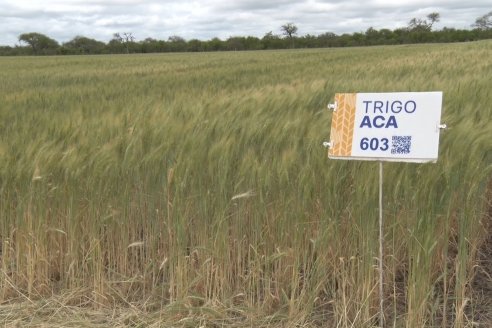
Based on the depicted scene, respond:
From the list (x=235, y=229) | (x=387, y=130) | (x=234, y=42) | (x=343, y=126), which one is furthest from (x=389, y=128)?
(x=234, y=42)

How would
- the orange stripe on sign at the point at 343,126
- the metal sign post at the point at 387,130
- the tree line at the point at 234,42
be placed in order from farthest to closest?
the tree line at the point at 234,42, the orange stripe on sign at the point at 343,126, the metal sign post at the point at 387,130

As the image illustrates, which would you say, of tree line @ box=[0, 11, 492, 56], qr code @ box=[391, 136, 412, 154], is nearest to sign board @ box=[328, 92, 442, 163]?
qr code @ box=[391, 136, 412, 154]

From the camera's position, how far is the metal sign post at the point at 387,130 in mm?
1941

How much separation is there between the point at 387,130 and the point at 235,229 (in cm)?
78

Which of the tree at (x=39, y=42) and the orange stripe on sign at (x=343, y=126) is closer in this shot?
the orange stripe on sign at (x=343, y=126)

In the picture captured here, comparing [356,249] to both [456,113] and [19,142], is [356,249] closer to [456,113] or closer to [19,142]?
[456,113]

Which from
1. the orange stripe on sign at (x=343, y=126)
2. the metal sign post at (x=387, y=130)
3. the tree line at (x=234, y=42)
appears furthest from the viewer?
the tree line at (x=234, y=42)

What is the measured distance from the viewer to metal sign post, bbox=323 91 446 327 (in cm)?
194

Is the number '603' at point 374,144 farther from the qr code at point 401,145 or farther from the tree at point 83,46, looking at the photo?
the tree at point 83,46

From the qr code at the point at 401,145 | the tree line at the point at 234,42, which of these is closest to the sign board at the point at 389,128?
the qr code at the point at 401,145

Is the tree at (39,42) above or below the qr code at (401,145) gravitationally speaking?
above

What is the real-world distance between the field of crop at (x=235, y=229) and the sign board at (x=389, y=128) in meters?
0.10

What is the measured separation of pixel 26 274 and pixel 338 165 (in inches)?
64.3

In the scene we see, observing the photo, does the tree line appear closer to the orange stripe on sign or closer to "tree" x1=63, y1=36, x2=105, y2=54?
"tree" x1=63, y1=36, x2=105, y2=54
